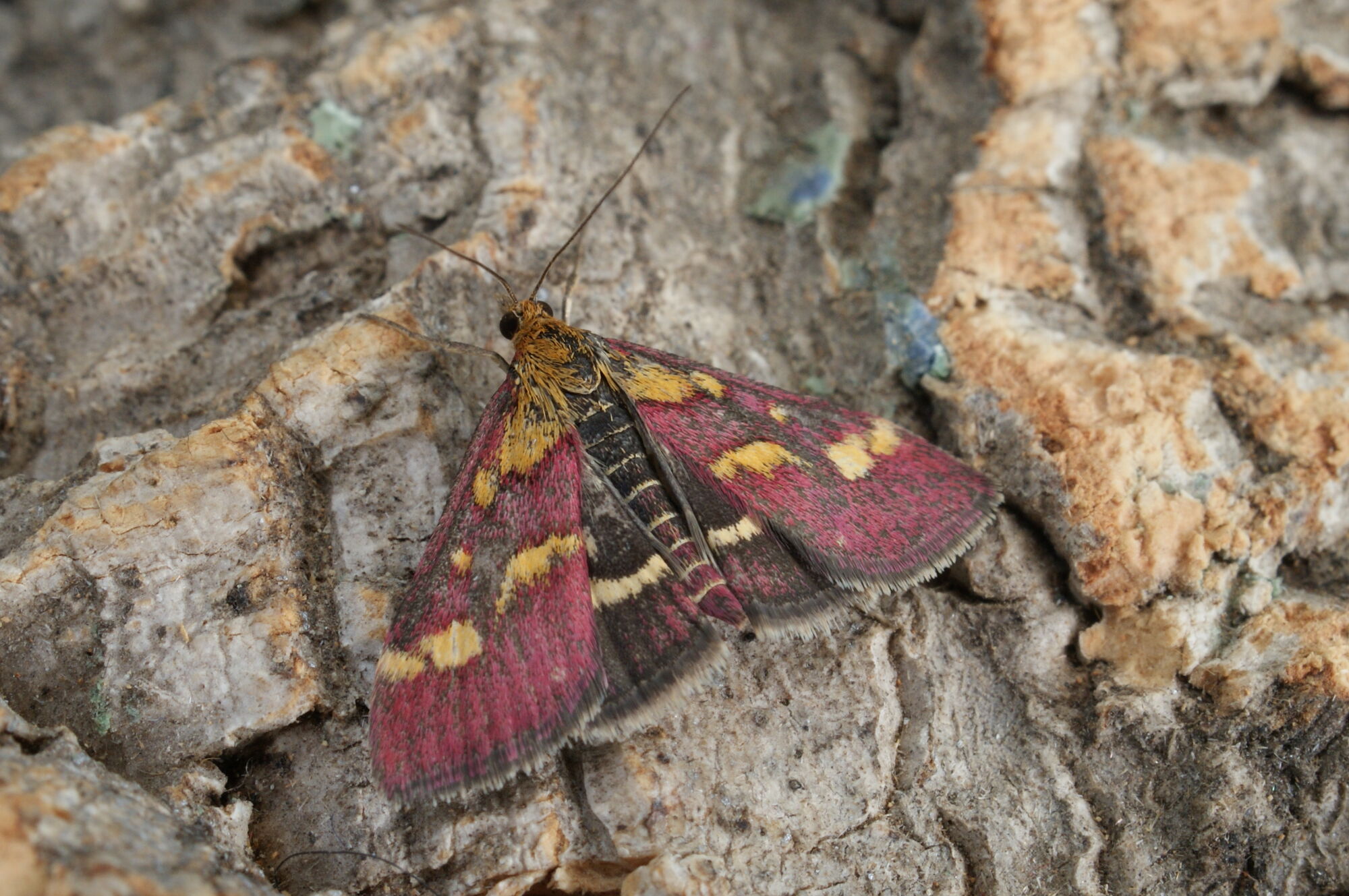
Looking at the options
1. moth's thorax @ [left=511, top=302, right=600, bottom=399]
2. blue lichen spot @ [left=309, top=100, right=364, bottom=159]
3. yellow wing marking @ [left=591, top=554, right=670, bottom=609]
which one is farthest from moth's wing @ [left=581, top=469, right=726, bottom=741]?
blue lichen spot @ [left=309, top=100, right=364, bottom=159]

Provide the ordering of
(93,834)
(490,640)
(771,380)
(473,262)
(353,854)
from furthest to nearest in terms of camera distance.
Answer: (771,380) < (473,262) < (490,640) < (353,854) < (93,834)

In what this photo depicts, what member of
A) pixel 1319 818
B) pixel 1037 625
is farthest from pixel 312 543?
pixel 1319 818

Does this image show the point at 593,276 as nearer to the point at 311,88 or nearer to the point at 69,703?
the point at 311,88

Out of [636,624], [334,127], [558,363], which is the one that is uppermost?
[334,127]

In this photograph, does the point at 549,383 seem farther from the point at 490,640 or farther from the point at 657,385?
the point at 490,640

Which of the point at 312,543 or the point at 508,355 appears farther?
the point at 508,355

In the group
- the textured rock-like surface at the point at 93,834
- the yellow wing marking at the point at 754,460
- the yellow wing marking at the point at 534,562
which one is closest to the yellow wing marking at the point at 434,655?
the yellow wing marking at the point at 534,562

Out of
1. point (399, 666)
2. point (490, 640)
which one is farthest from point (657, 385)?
point (399, 666)
